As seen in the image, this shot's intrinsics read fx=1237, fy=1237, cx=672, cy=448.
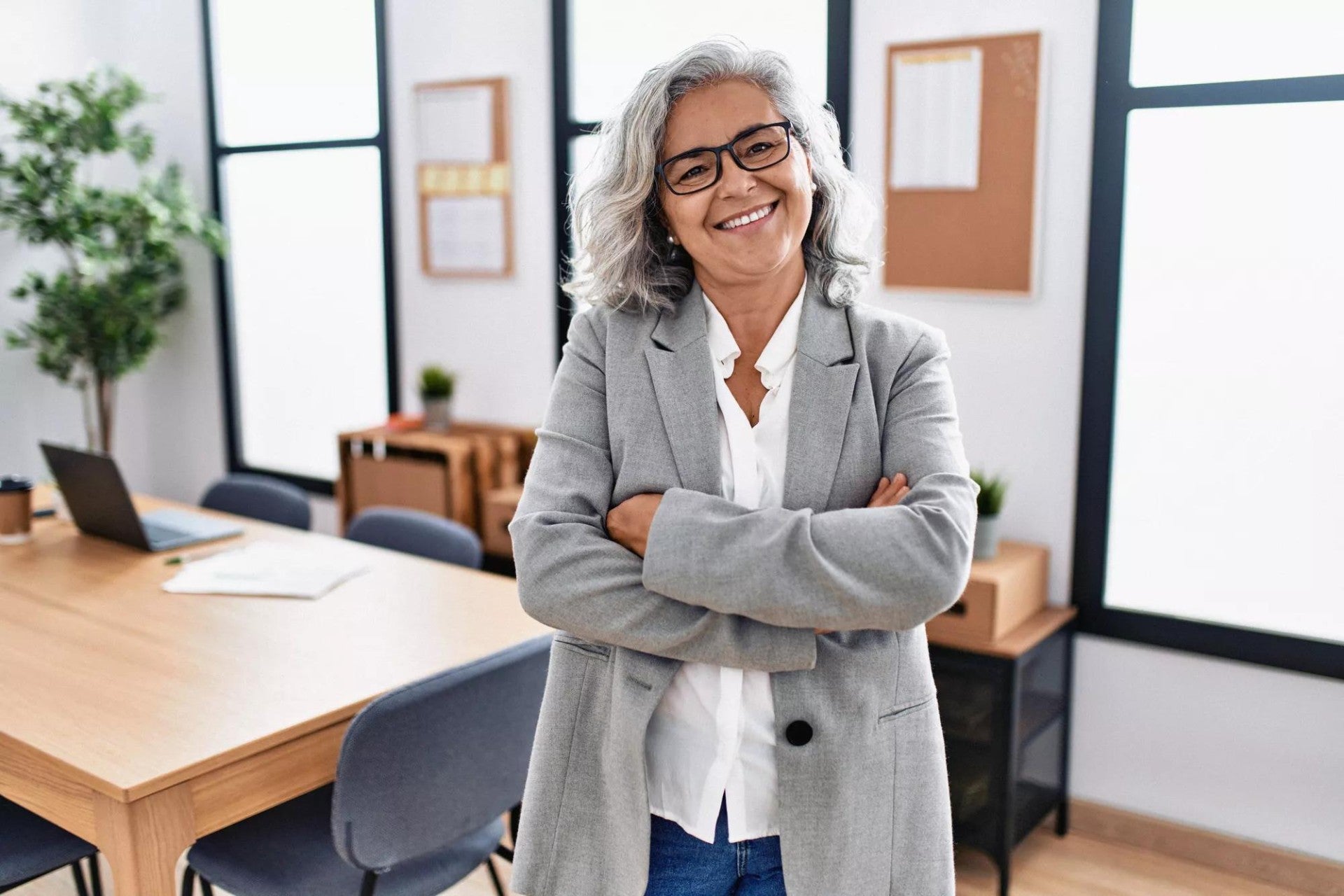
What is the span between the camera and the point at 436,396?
4.42 metres

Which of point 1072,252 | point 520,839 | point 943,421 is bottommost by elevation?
point 520,839

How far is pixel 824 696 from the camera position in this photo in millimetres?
1412

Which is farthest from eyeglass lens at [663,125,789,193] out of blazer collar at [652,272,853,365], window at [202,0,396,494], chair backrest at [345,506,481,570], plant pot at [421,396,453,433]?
window at [202,0,396,494]

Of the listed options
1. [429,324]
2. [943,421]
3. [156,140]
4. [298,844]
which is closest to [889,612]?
[943,421]

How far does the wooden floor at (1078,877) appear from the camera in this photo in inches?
119

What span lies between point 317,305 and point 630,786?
4.07 metres

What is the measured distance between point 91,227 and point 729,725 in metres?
4.35

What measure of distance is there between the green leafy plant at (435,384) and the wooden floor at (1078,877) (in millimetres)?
1822

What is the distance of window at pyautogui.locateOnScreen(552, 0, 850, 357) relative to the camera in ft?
11.8

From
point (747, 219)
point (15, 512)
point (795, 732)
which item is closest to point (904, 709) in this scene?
point (795, 732)

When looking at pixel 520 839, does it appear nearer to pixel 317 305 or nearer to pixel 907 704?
pixel 907 704

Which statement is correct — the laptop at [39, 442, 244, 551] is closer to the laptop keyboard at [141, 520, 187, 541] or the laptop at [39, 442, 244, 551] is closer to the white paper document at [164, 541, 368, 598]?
the laptop keyboard at [141, 520, 187, 541]

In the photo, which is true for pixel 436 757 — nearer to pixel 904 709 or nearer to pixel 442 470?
pixel 904 709

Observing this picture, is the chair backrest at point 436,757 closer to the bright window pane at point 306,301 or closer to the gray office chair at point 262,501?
the gray office chair at point 262,501
